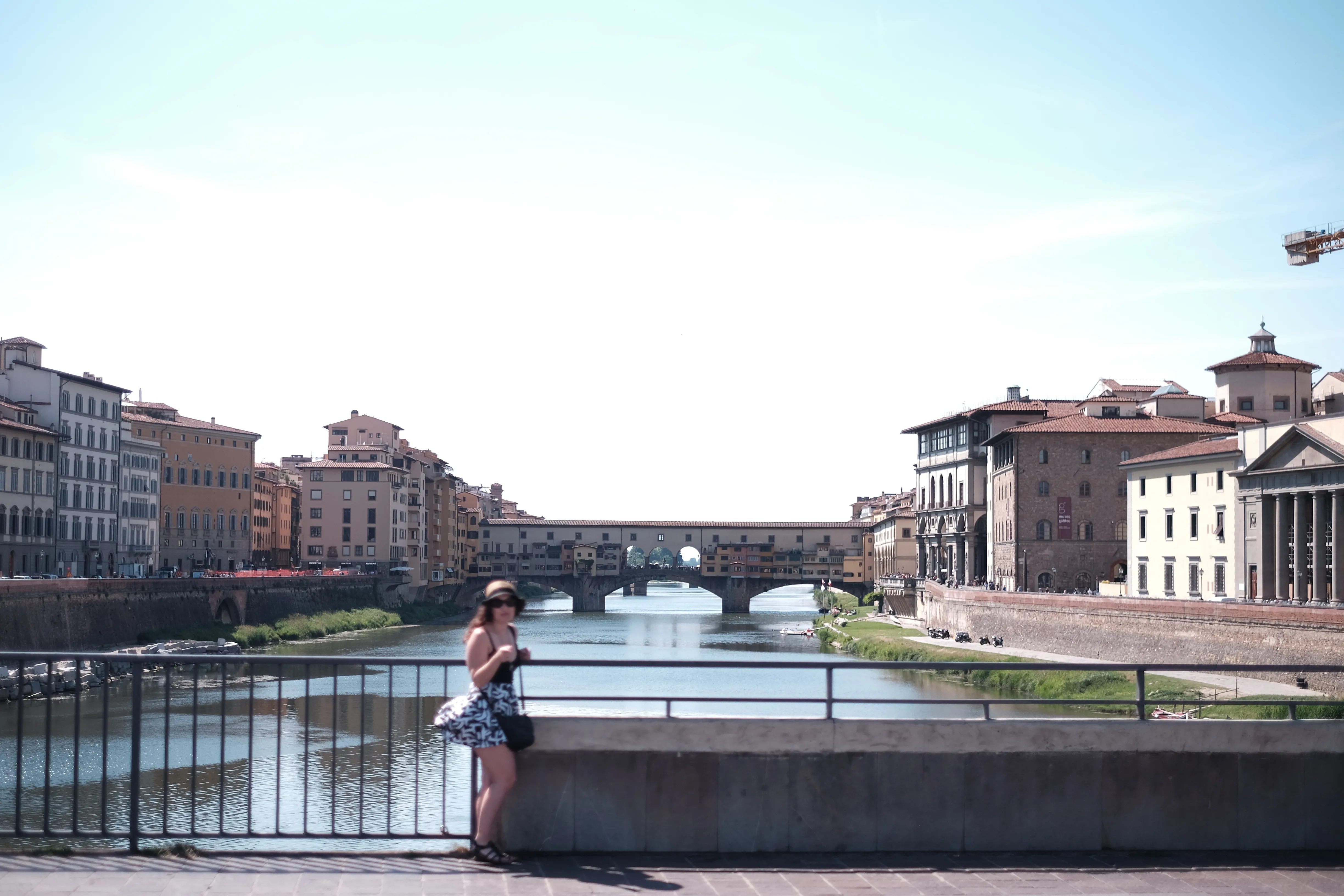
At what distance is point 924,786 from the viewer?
8383 mm

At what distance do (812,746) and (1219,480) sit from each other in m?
50.2

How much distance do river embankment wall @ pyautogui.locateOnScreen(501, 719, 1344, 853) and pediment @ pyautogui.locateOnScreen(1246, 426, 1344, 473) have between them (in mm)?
39616

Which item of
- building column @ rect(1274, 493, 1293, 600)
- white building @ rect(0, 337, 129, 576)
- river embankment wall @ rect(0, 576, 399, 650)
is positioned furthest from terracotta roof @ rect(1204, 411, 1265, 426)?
white building @ rect(0, 337, 129, 576)

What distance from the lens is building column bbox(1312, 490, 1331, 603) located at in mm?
45156

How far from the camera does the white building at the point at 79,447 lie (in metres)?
69.4

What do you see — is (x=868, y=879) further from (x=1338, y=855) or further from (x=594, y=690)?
(x=594, y=690)

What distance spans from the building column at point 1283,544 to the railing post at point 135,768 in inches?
1821

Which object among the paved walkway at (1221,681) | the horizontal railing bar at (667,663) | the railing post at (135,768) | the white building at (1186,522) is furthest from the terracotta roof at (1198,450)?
the railing post at (135,768)

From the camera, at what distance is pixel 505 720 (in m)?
7.88

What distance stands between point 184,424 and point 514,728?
95048 millimetres

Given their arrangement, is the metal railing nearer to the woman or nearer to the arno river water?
the arno river water

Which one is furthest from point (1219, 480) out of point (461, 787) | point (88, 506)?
point (88, 506)

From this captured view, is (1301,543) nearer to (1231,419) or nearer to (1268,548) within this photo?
(1268,548)

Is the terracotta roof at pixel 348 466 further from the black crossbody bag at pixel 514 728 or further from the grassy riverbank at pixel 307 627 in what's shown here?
the black crossbody bag at pixel 514 728
